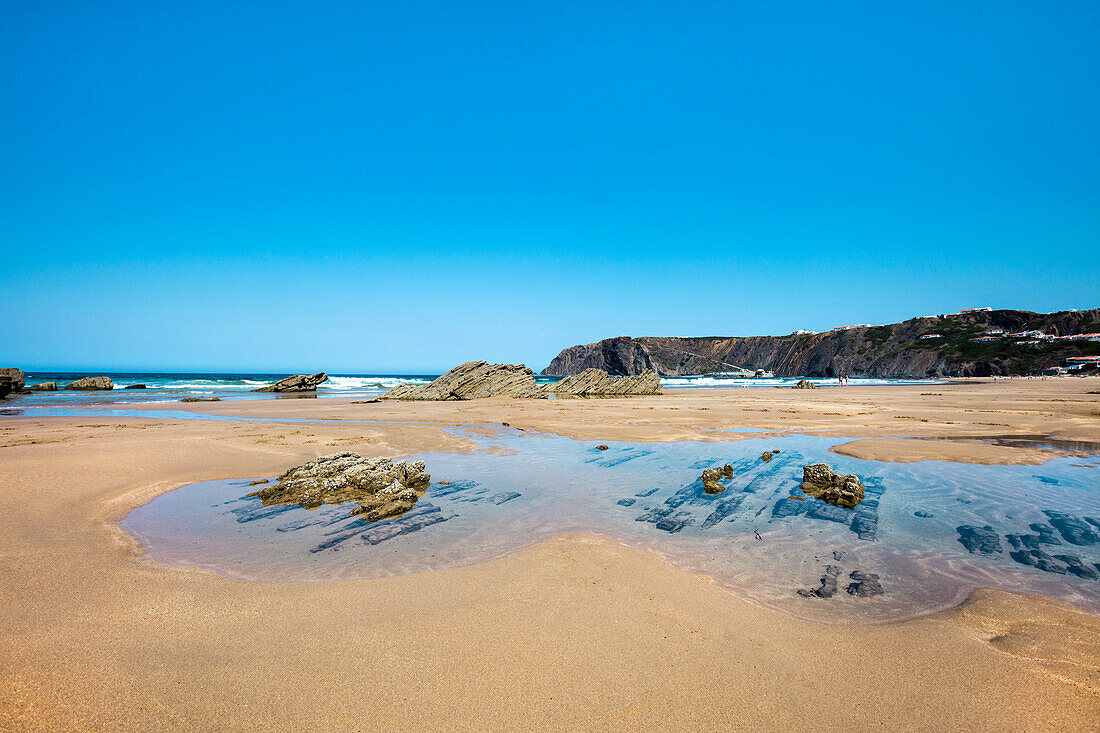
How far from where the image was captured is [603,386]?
45969 mm

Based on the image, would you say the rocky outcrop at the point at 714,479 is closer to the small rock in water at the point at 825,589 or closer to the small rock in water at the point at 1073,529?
the small rock in water at the point at 825,589

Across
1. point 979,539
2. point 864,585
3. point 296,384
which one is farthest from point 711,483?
point 296,384

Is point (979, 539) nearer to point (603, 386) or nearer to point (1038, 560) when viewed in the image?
point (1038, 560)

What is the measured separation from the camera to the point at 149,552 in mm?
5355

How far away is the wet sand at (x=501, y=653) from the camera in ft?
8.82

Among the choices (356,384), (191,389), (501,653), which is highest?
(356,384)

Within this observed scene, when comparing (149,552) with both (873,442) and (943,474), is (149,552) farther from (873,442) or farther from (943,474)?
(873,442)

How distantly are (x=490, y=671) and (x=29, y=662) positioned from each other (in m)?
3.21

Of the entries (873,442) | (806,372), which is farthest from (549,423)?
(806,372)

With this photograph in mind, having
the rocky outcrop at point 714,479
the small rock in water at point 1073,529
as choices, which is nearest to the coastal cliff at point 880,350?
the small rock in water at point 1073,529

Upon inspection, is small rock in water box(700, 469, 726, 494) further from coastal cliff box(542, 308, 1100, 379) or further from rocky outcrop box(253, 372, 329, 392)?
coastal cliff box(542, 308, 1100, 379)

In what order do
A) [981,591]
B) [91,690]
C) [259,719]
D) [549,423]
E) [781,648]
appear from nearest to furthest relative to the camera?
[259,719] → [91,690] → [781,648] → [981,591] → [549,423]

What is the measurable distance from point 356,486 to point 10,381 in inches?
1832

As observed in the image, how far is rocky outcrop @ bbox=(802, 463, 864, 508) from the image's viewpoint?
7.35m
